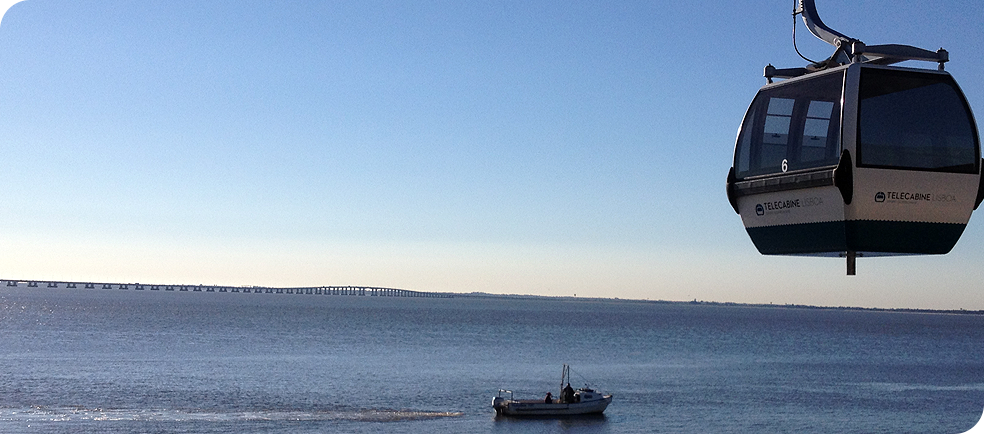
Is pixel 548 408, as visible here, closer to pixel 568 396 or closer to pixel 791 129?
A: pixel 568 396

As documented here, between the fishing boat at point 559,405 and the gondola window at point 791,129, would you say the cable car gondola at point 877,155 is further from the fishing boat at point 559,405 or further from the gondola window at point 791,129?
the fishing boat at point 559,405

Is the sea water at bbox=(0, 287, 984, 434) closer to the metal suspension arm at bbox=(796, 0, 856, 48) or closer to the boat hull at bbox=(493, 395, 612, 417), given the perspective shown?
the boat hull at bbox=(493, 395, 612, 417)

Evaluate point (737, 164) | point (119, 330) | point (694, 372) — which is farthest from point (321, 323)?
point (737, 164)

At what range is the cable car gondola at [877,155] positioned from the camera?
21.0ft

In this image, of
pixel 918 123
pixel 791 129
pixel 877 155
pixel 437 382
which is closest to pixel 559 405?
→ pixel 437 382

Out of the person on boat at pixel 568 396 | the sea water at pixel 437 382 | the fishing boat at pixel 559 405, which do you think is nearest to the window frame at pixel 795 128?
the sea water at pixel 437 382

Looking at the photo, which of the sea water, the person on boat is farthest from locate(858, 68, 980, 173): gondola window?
the person on boat

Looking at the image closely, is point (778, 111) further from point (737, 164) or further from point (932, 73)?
point (932, 73)

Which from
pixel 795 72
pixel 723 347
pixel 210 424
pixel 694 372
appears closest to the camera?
pixel 795 72

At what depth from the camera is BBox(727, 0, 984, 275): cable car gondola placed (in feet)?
21.0

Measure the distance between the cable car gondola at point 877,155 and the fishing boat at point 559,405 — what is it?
6364cm

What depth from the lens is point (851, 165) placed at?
20.8 feet

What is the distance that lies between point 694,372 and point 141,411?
59.2 meters

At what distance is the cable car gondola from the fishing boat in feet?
209
